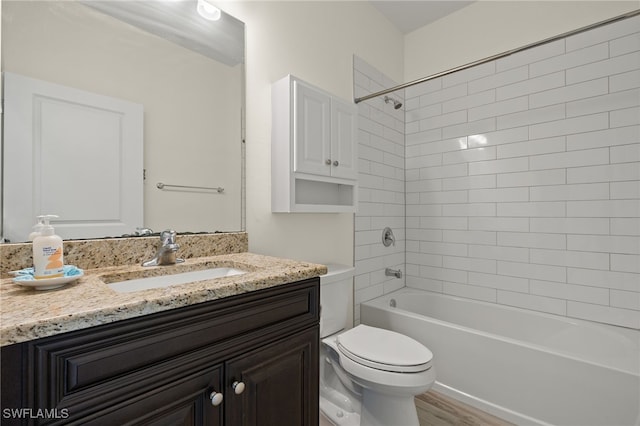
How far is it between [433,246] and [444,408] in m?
1.22

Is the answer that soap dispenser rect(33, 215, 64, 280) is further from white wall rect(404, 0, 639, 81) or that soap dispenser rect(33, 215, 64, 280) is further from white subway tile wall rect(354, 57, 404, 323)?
white wall rect(404, 0, 639, 81)

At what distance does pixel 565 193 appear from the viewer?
197cm

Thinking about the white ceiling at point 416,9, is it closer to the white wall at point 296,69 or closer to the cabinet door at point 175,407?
the white wall at point 296,69

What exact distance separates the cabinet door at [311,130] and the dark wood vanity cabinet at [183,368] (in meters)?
0.75

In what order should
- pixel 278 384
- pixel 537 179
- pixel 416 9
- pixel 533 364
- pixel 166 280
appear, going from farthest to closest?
pixel 416 9
pixel 537 179
pixel 533 364
pixel 166 280
pixel 278 384

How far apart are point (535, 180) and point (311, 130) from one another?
163 centimetres

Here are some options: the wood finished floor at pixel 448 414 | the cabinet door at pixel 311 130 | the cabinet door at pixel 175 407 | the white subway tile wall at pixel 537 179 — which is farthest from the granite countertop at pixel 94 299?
the white subway tile wall at pixel 537 179

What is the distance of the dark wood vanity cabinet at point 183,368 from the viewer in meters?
0.53

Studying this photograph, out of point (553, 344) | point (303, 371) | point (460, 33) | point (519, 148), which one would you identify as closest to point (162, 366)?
point (303, 371)

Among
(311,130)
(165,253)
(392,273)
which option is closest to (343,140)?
(311,130)

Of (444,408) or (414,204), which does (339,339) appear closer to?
(444,408)

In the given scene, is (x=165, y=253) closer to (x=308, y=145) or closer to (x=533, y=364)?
(x=308, y=145)

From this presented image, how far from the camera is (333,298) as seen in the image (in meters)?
1.63

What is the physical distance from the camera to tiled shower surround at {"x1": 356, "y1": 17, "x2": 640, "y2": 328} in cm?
180
